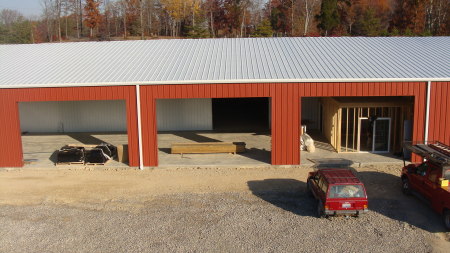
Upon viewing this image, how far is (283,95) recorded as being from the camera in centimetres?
1614

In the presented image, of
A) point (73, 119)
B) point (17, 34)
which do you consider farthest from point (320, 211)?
point (17, 34)

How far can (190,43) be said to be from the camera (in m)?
22.3

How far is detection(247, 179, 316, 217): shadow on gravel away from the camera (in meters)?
A: 12.1

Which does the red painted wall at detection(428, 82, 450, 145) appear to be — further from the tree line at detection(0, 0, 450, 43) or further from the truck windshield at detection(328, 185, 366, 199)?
the tree line at detection(0, 0, 450, 43)

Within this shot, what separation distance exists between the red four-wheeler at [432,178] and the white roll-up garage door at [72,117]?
16569mm

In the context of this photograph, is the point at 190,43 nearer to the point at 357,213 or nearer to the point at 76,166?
the point at 76,166

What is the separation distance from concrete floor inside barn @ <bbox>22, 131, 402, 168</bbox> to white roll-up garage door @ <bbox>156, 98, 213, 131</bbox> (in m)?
0.82

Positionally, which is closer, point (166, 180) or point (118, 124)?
point (166, 180)

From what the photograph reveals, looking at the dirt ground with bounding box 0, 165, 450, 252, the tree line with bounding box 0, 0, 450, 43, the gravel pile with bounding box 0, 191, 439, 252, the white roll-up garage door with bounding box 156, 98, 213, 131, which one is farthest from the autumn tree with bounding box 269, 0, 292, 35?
the gravel pile with bounding box 0, 191, 439, 252

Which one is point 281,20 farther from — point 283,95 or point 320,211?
point 320,211

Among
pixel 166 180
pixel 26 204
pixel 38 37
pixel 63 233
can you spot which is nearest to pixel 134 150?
pixel 166 180

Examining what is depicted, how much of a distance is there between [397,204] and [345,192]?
2687mm

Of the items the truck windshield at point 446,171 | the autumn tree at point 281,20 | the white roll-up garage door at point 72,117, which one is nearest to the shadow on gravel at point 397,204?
the truck windshield at point 446,171

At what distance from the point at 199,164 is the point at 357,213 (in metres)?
7.48
